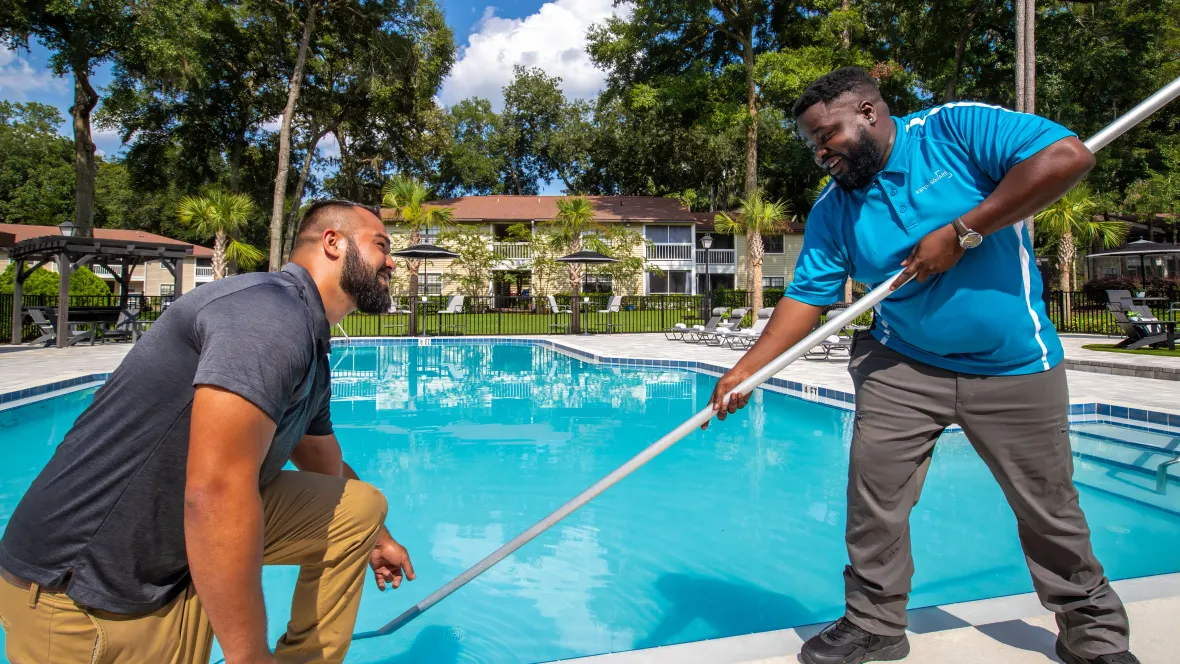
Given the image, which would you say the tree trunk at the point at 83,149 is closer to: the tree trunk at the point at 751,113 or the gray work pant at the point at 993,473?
the tree trunk at the point at 751,113

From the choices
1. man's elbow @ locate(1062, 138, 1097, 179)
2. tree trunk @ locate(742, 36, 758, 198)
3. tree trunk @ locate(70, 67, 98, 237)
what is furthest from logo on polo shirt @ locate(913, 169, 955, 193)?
tree trunk @ locate(70, 67, 98, 237)

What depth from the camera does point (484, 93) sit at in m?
44.0

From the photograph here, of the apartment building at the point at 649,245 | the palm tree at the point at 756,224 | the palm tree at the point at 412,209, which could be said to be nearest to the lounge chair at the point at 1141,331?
the palm tree at the point at 756,224

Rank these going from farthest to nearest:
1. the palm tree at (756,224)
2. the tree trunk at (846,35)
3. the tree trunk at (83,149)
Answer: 1. the tree trunk at (846,35)
2. the palm tree at (756,224)
3. the tree trunk at (83,149)

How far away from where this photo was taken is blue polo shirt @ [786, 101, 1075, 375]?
1.90 meters

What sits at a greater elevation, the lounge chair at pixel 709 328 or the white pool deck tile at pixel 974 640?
the lounge chair at pixel 709 328

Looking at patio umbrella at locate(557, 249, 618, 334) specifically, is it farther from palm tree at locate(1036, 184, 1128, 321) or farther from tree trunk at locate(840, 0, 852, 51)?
tree trunk at locate(840, 0, 852, 51)

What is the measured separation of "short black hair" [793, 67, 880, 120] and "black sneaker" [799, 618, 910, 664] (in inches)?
59.7

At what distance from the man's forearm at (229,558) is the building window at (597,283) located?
32259 millimetres

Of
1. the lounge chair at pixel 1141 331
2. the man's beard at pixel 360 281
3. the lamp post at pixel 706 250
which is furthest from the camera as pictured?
the lamp post at pixel 706 250

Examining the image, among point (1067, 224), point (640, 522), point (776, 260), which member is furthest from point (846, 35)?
point (640, 522)

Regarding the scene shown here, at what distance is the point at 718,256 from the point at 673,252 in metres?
2.86

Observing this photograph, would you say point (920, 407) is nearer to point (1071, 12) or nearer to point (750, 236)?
point (750, 236)

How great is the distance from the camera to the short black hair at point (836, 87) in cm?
203
